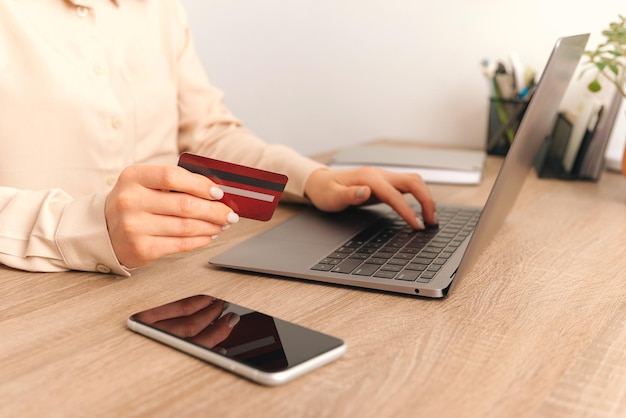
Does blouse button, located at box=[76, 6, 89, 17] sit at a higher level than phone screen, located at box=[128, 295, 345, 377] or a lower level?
higher

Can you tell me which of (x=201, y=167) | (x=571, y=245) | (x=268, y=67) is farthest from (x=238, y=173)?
(x=268, y=67)

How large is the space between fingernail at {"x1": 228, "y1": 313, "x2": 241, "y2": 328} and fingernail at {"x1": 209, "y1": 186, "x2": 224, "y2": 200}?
0.49ft

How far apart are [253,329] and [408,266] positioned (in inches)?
10.2

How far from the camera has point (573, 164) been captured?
1.50m

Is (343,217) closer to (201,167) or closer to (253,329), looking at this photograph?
(201,167)

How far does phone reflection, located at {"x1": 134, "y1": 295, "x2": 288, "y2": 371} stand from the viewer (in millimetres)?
627

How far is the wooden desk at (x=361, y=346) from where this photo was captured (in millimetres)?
571

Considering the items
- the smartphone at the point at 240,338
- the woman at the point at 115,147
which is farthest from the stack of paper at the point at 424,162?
the smartphone at the point at 240,338

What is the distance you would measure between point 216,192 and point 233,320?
0.16 meters

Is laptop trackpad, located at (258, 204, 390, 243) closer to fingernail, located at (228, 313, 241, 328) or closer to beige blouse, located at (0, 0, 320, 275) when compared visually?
beige blouse, located at (0, 0, 320, 275)

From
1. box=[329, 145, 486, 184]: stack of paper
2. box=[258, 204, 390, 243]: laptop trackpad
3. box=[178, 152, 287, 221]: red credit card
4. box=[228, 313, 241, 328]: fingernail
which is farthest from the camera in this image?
box=[329, 145, 486, 184]: stack of paper

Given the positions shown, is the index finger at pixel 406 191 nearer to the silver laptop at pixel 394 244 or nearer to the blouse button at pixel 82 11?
the silver laptop at pixel 394 244

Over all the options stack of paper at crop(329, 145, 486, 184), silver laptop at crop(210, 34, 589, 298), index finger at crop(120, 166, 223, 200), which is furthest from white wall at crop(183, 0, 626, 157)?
index finger at crop(120, 166, 223, 200)

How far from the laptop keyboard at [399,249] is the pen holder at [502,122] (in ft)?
2.08
